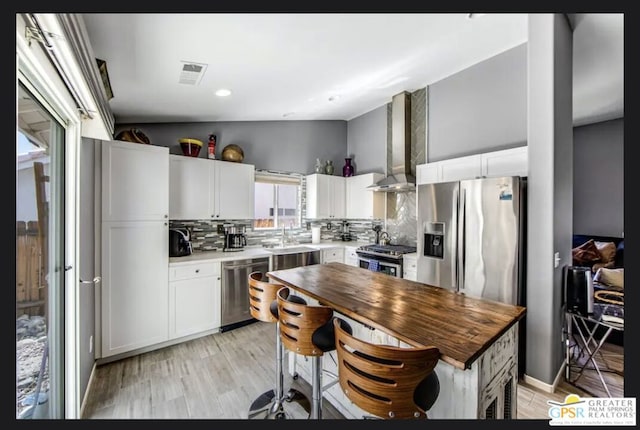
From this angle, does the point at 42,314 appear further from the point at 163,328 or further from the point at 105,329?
the point at 163,328

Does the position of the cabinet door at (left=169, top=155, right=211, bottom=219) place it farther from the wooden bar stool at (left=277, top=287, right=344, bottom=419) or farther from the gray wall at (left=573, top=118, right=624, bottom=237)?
the gray wall at (left=573, top=118, right=624, bottom=237)

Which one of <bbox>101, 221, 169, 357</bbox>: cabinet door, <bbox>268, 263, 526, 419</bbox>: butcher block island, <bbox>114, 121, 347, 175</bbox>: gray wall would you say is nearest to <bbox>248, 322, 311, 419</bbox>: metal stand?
<bbox>268, 263, 526, 419</bbox>: butcher block island

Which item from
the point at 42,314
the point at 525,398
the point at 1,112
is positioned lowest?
the point at 525,398

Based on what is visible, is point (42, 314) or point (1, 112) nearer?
point (1, 112)

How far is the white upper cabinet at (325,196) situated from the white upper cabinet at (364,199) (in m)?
0.15

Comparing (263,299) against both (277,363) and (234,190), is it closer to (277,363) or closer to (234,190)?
(277,363)

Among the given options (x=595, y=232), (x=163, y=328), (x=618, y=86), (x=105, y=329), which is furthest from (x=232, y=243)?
(x=595, y=232)

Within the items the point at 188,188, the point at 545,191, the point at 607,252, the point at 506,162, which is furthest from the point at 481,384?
the point at 607,252

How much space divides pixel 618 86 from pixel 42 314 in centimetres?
602

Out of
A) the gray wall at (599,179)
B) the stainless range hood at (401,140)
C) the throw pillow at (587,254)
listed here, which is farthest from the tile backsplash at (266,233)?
the gray wall at (599,179)

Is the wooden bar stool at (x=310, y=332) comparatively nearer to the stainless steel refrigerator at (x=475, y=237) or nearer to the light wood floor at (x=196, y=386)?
the light wood floor at (x=196, y=386)

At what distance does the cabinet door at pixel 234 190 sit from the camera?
343cm

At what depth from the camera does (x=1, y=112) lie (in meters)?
0.98

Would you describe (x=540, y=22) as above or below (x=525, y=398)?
Result: above
